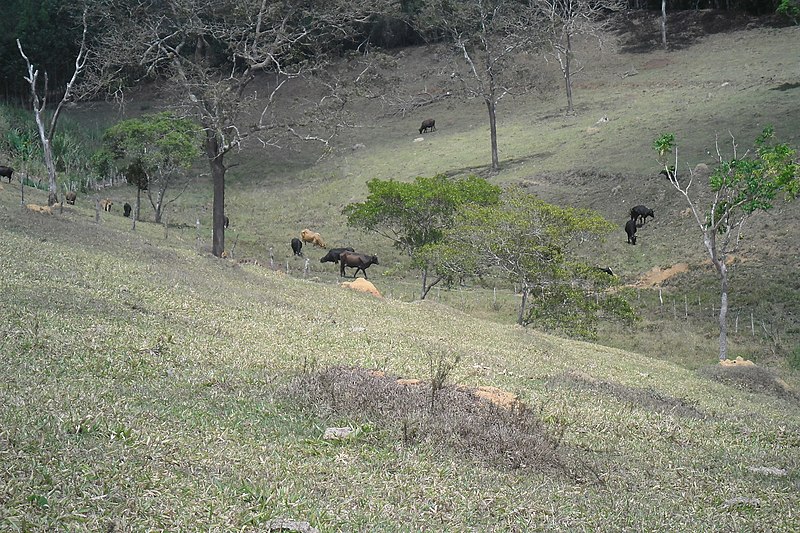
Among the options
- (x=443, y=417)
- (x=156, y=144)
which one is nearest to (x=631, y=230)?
(x=156, y=144)

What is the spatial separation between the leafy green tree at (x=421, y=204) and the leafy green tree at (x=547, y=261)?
4374 millimetres

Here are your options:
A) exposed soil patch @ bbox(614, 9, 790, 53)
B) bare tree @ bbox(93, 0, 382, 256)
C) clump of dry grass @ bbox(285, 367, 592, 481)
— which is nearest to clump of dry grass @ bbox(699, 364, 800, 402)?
clump of dry grass @ bbox(285, 367, 592, 481)

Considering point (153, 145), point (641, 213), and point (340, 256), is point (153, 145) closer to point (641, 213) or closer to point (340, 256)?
point (340, 256)

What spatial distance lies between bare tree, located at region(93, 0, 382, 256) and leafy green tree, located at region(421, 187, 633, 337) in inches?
270

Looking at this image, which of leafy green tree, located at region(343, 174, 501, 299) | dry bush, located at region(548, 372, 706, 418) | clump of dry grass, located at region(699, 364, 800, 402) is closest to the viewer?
dry bush, located at region(548, 372, 706, 418)

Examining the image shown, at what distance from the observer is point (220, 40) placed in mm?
27219

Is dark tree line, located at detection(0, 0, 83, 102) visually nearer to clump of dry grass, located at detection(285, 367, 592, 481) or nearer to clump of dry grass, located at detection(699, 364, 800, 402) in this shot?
clump of dry grass, located at detection(699, 364, 800, 402)

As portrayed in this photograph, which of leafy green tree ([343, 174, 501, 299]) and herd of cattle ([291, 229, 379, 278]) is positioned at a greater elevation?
leafy green tree ([343, 174, 501, 299])

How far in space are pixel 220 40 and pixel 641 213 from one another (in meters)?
23.1

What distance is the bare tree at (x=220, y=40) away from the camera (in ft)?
84.4

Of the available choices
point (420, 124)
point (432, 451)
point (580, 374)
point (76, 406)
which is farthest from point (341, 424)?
point (420, 124)

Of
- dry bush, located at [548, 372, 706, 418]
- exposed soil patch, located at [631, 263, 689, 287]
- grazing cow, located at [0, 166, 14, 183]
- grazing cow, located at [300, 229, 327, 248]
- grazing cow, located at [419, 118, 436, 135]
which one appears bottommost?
dry bush, located at [548, 372, 706, 418]

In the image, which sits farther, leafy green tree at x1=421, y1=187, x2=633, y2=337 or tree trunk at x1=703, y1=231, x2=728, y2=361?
leafy green tree at x1=421, y1=187, x2=633, y2=337

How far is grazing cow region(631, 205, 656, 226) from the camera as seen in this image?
40031 mm
